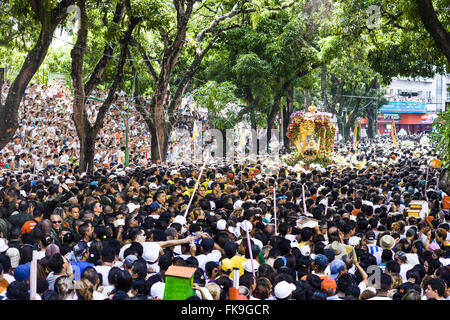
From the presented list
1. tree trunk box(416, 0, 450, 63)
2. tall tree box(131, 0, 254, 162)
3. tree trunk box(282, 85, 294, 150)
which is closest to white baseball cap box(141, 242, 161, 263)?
tree trunk box(416, 0, 450, 63)

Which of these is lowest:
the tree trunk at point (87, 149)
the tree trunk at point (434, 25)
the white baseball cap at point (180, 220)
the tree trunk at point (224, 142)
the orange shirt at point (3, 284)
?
the orange shirt at point (3, 284)

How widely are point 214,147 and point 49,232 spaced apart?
22.7 metres

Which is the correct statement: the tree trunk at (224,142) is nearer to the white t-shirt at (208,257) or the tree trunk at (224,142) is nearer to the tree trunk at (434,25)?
the tree trunk at (434,25)

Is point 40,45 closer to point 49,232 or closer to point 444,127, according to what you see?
point 49,232

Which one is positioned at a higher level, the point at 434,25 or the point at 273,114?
the point at 273,114

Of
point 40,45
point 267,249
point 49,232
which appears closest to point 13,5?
point 40,45

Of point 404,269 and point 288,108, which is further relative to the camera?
point 288,108

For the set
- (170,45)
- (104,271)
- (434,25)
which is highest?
(170,45)

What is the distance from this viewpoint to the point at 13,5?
10898 mm

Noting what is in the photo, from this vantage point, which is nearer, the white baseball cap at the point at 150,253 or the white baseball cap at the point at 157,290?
the white baseball cap at the point at 157,290

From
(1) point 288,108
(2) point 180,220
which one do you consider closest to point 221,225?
(2) point 180,220

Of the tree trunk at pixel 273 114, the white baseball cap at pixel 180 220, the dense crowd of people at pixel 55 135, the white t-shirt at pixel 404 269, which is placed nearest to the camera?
the white t-shirt at pixel 404 269

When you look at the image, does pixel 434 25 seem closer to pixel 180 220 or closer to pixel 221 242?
pixel 180 220

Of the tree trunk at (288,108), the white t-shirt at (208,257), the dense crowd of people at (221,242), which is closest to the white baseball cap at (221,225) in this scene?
the dense crowd of people at (221,242)
